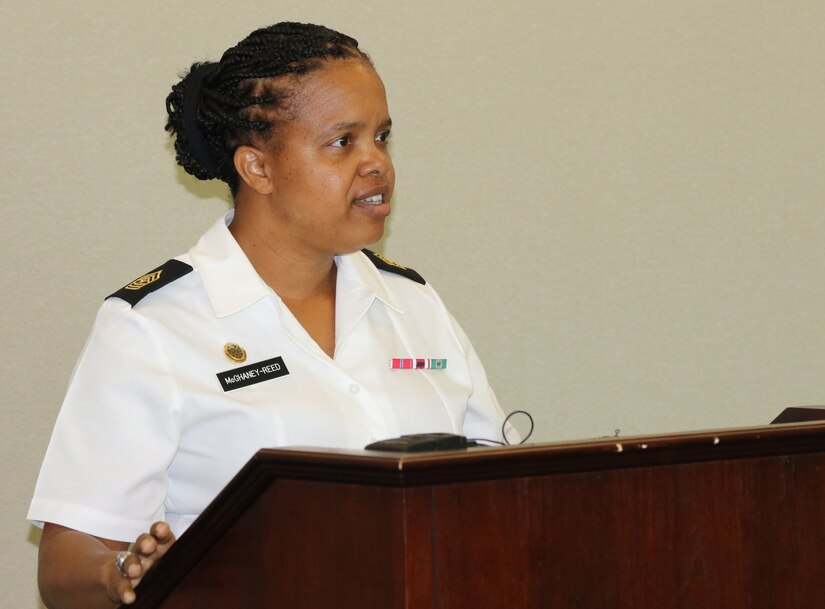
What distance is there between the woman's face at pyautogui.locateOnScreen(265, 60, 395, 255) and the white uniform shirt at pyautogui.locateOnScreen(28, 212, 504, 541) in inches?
5.4

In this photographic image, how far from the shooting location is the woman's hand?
4.49 feet

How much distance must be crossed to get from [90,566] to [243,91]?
0.86 meters

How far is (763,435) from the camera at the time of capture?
129cm

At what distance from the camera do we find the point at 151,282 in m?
1.86

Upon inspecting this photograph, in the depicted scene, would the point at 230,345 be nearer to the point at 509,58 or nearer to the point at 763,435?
the point at 763,435

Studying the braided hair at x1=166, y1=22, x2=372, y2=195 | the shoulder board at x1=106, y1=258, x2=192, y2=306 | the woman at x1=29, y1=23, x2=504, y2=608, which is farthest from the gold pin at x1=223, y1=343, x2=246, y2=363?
the braided hair at x1=166, y1=22, x2=372, y2=195

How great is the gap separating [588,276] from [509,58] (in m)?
0.65

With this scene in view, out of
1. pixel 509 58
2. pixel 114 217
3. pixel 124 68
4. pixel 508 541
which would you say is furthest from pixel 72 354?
pixel 508 541

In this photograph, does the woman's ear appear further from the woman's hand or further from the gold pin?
the woman's hand

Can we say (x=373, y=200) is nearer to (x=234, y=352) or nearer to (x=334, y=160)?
(x=334, y=160)

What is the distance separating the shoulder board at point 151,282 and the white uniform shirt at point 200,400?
1 centimetres

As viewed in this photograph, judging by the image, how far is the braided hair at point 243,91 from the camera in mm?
1965

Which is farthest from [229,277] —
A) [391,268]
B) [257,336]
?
[391,268]

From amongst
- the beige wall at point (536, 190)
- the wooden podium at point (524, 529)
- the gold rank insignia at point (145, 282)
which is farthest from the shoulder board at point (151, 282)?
the beige wall at point (536, 190)
